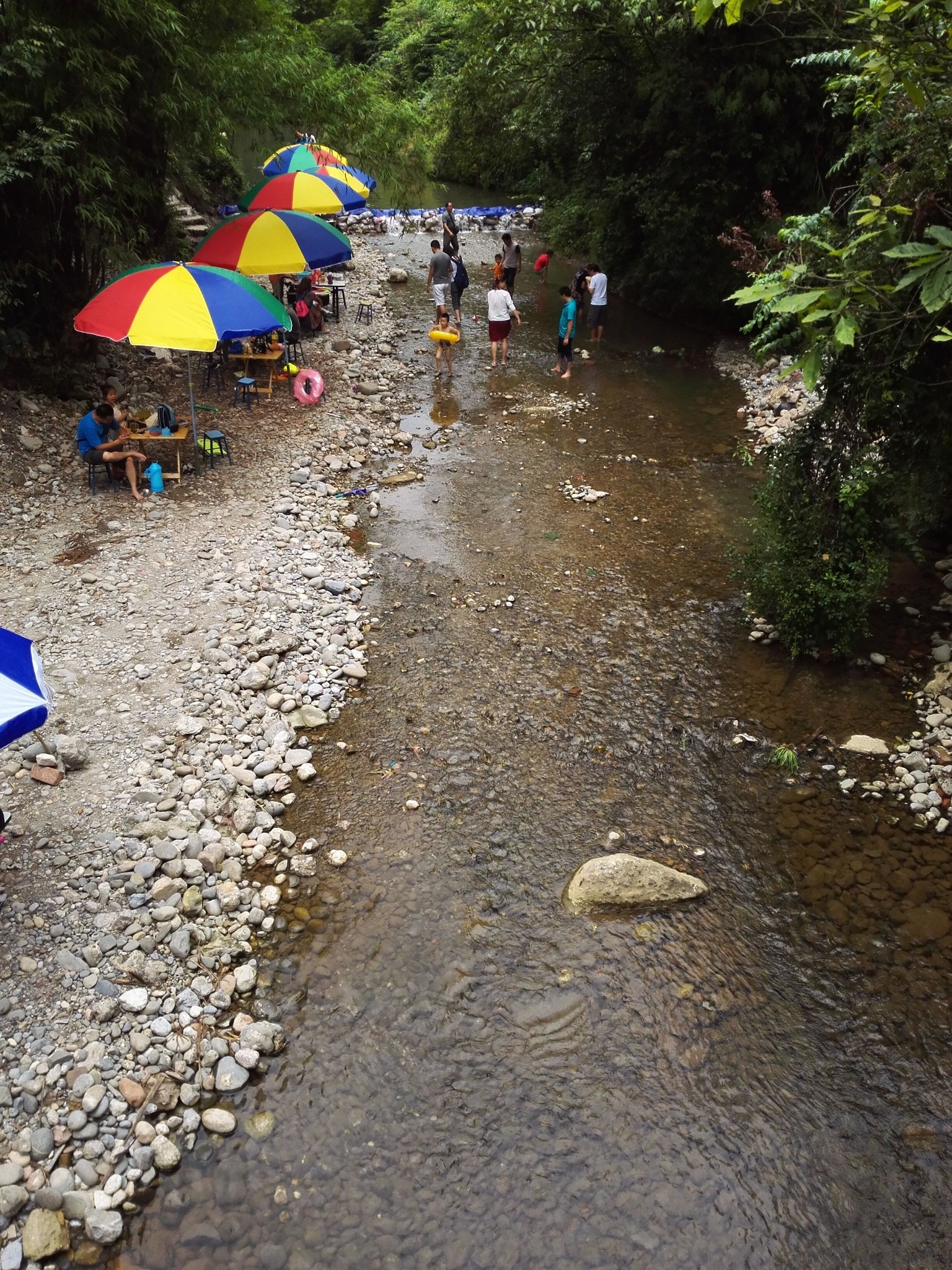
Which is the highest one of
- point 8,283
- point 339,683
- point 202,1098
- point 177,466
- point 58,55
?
point 58,55

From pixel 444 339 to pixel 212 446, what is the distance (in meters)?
5.36

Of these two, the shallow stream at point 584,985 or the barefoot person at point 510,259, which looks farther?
the barefoot person at point 510,259

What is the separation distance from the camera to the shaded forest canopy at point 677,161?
18.7 ft

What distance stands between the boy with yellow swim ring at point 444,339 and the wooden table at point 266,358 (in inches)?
101

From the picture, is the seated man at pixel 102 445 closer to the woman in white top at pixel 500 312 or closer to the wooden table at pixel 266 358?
the wooden table at pixel 266 358

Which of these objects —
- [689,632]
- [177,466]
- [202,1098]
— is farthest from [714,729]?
[177,466]

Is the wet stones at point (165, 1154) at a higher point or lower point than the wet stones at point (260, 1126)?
higher

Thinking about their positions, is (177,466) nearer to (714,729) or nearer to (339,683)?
(339,683)

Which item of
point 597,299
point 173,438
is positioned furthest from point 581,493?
point 597,299

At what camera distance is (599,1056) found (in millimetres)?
4820

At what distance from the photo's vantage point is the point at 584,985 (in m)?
5.19

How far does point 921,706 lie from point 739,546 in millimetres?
3113

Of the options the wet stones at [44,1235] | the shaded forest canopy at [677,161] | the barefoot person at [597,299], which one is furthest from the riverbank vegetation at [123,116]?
the wet stones at [44,1235]

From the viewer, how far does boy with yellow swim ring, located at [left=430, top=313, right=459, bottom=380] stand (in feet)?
46.3
